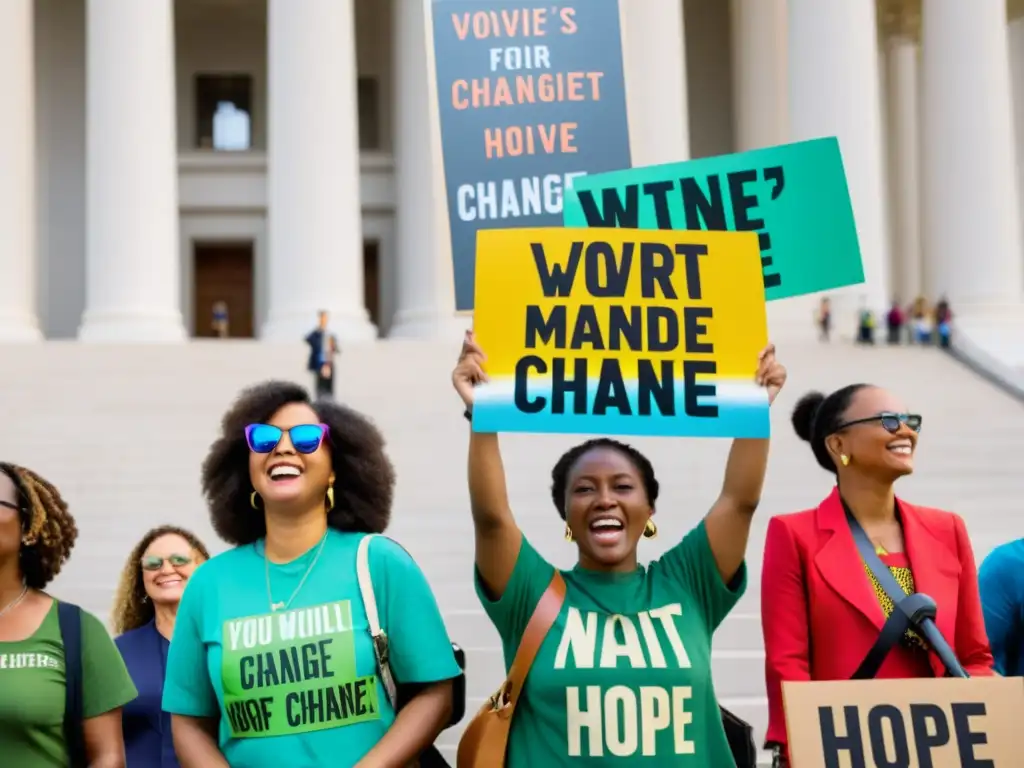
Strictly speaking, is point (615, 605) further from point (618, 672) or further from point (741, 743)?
point (741, 743)

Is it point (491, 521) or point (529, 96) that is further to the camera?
point (529, 96)

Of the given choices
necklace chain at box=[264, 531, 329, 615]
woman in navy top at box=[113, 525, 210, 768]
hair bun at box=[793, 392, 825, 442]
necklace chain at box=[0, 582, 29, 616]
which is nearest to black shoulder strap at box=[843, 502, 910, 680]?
hair bun at box=[793, 392, 825, 442]

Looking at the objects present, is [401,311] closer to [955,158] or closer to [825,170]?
[955,158]

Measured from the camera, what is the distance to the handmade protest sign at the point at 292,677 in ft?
16.9

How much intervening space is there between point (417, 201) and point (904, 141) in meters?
19.1

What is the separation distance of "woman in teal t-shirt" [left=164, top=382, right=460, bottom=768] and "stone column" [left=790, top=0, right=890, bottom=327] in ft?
95.3

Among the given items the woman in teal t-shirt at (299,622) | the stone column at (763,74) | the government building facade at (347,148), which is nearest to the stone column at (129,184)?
the government building facade at (347,148)

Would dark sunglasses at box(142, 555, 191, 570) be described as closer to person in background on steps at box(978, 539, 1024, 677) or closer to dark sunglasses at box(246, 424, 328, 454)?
dark sunglasses at box(246, 424, 328, 454)

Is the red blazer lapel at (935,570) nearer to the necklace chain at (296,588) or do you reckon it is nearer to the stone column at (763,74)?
the necklace chain at (296,588)

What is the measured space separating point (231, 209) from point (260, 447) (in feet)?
125

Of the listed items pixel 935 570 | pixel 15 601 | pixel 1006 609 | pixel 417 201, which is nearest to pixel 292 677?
pixel 15 601

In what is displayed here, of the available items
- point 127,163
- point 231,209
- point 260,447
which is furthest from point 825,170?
point 231,209

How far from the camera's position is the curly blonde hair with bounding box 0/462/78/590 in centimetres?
552

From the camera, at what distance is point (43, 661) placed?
527 centimetres
